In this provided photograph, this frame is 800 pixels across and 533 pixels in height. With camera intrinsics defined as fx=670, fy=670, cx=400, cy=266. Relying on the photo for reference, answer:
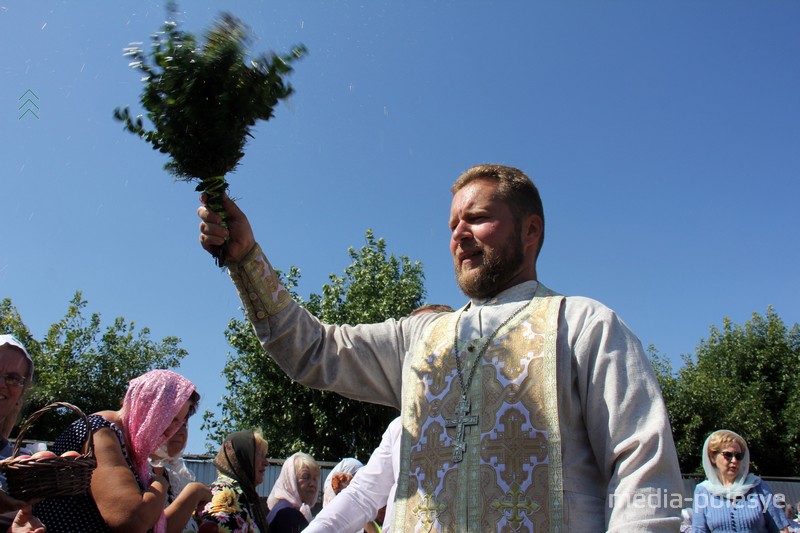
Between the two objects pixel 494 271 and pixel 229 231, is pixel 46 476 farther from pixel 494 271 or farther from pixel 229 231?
pixel 494 271

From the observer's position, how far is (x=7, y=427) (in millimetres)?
3613

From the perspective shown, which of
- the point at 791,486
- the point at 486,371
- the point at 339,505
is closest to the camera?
the point at 486,371

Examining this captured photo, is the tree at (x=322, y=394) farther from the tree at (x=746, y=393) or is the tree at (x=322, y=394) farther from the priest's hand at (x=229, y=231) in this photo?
the priest's hand at (x=229, y=231)

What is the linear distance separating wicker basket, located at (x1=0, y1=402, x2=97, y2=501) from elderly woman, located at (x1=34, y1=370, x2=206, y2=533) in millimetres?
236

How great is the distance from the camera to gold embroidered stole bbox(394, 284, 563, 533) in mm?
2217

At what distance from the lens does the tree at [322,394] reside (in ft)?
82.1

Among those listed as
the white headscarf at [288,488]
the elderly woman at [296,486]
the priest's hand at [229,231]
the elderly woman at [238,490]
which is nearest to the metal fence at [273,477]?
the elderly woman at [296,486]

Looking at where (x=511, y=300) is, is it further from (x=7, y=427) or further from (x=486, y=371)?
(x=7, y=427)

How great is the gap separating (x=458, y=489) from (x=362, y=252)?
27.8 metres

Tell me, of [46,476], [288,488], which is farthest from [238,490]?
[46,476]

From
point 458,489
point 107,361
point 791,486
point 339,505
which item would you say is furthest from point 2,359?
point 107,361

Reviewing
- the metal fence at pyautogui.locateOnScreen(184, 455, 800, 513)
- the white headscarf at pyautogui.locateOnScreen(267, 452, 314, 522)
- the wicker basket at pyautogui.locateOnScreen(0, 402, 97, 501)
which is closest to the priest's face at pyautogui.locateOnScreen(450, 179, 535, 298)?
the wicker basket at pyautogui.locateOnScreen(0, 402, 97, 501)

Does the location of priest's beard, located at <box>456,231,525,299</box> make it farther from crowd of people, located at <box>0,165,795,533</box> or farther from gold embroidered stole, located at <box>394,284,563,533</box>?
gold embroidered stole, located at <box>394,284,563,533</box>

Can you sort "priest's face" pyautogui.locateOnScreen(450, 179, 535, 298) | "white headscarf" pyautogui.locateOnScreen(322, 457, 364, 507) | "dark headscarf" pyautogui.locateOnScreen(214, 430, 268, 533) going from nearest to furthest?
1. "priest's face" pyautogui.locateOnScreen(450, 179, 535, 298)
2. "dark headscarf" pyautogui.locateOnScreen(214, 430, 268, 533)
3. "white headscarf" pyautogui.locateOnScreen(322, 457, 364, 507)
